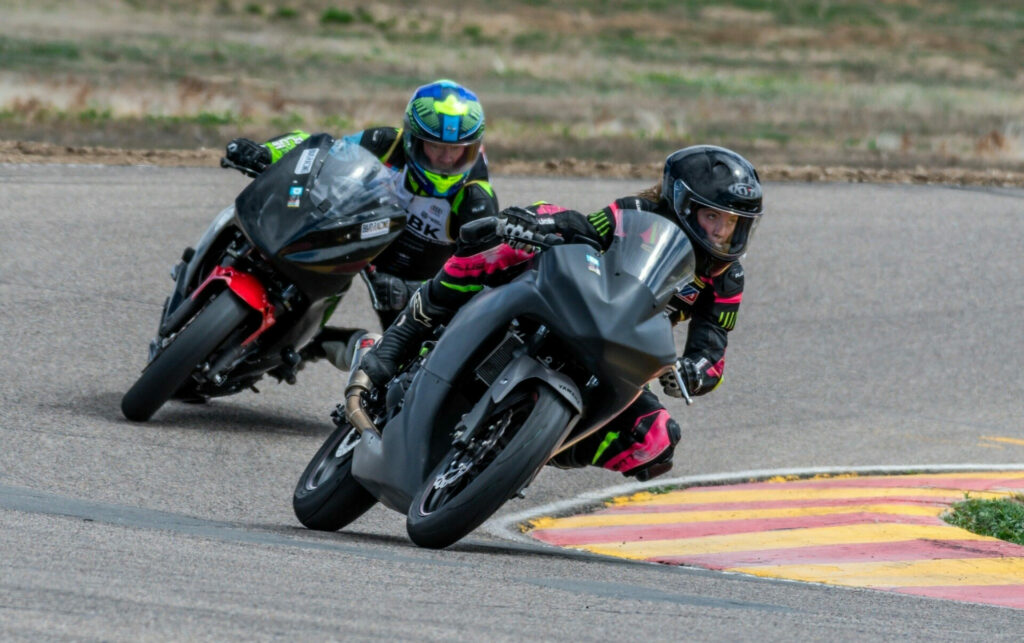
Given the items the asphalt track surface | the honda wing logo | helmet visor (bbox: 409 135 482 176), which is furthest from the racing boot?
helmet visor (bbox: 409 135 482 176)

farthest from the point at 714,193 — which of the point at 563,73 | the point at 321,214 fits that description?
the point at 563,73

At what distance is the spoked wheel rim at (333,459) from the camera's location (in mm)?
6590

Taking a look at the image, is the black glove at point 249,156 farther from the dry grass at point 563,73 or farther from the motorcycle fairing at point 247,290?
the dry grass at point 563,73

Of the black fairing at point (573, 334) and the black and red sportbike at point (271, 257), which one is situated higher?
the black fairing at point (573, 334)

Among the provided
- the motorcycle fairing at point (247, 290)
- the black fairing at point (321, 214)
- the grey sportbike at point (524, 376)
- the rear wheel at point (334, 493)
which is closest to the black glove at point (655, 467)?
the grey sportbike at point (524, 376)

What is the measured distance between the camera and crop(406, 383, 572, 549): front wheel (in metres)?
5.52

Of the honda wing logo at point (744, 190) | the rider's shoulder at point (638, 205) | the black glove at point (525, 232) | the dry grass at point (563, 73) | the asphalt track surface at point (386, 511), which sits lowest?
the dry grass at point (563, 73)

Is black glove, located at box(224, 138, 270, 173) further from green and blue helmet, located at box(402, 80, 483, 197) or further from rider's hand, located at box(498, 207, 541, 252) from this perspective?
rider's hand, located at box(498, 207, 541, 252)

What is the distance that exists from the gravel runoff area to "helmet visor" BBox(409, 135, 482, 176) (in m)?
8.00

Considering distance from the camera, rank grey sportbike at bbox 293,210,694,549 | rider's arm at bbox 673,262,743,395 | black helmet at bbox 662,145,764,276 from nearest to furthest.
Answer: grey sportbike at bbox 293,210,694,549 < black helmet at bbox 662,145,764,276 < rider's arm at bbox 673,262,743,395

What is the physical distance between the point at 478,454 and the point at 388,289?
301 cm

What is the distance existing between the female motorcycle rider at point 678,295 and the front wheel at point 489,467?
2.41 feet

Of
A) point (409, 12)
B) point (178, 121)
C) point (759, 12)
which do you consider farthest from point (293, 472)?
point (759, 12)

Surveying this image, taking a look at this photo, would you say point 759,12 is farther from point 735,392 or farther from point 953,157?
point 735,392
